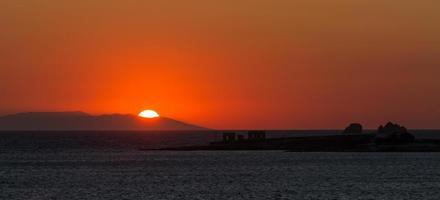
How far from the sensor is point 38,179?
4274 inches

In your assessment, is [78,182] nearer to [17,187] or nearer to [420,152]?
[17,187]

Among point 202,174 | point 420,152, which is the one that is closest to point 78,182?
point 202,174

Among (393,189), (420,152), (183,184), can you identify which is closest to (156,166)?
(183,184)

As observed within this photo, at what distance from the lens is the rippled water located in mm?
83312

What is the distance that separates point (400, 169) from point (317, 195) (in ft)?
149

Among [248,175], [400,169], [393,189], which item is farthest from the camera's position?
[400,169]

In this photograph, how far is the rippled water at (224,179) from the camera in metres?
83.3

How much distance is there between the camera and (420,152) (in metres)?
184

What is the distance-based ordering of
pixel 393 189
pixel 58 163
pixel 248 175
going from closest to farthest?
pixel 393 189 < pixel 248 175 < pixel 58 163

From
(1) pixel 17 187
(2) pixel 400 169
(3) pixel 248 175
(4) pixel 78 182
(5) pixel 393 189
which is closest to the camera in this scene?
(5) pixel 393 189

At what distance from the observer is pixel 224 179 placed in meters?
105

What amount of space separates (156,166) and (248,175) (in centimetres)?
3006

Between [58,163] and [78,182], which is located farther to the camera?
[58,163]

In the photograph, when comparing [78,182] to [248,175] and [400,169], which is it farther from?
[400,169]
